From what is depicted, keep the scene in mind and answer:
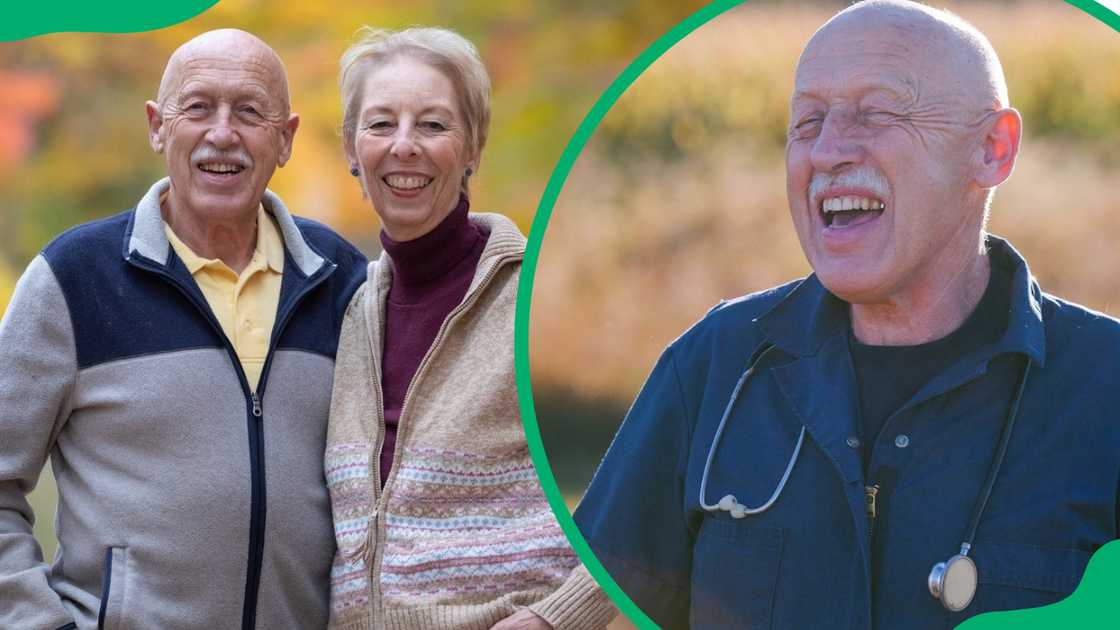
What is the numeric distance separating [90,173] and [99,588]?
3.02 metres

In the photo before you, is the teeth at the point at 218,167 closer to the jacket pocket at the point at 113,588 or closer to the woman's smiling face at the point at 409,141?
the woman's smiling face at the point at 409,141

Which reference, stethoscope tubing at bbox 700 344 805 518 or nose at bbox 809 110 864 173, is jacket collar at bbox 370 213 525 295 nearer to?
stethoscope tubing at bbox 700 344 805 518

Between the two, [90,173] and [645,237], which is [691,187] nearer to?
[645,237]

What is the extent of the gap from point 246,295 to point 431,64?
625mm

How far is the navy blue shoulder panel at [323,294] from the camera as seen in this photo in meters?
2.71

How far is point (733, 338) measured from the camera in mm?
2225

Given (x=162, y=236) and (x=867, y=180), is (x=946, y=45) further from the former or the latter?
(x=162, y=236)

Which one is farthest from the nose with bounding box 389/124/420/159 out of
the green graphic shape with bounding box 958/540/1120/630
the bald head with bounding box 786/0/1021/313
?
the green graphic shape with bounding box 958/540/1120/630

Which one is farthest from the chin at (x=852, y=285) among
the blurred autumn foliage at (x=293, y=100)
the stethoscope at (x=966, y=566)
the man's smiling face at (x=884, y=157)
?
the blurred autumn foliage at (x=293, y=100)

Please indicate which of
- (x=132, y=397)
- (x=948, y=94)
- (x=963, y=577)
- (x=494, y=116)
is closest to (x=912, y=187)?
(x=948, y=94)

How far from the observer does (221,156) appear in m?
2.68

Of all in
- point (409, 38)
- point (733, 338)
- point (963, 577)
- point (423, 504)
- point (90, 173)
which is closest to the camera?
point (963, 577)

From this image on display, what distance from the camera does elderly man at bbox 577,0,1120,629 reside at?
6.70 ft

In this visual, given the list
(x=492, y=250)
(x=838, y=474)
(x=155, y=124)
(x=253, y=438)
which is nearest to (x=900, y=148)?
(x=838, y=474)
